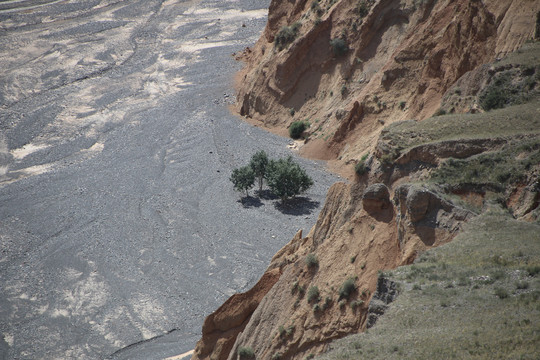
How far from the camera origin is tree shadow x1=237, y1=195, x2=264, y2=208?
129ft

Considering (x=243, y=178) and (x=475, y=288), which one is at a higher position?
(x=475, y=288)

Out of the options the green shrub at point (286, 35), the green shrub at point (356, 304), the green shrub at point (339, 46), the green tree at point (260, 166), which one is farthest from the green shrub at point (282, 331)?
the green shrub at point (286, 35)

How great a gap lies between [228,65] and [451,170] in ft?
157

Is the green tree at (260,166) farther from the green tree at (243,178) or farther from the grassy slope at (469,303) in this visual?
the grassy slope at (469,303)

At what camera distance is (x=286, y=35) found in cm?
5206

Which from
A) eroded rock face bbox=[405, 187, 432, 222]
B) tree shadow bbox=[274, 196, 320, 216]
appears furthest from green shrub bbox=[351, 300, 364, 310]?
tree shadow bbox=[274, 196, 320, 216]

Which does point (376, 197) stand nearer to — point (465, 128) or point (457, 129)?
point (457, 129)

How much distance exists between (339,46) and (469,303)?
37095 millimetres

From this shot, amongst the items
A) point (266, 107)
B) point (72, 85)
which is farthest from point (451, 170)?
point (72, 85)

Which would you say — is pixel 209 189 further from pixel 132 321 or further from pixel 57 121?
pixel 57 121

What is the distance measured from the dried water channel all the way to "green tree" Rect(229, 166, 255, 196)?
108 centimetres

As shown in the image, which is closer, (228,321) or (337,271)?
(337,271)

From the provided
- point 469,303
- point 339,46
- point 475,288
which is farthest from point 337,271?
point 339,46

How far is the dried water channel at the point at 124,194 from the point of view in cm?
2981
